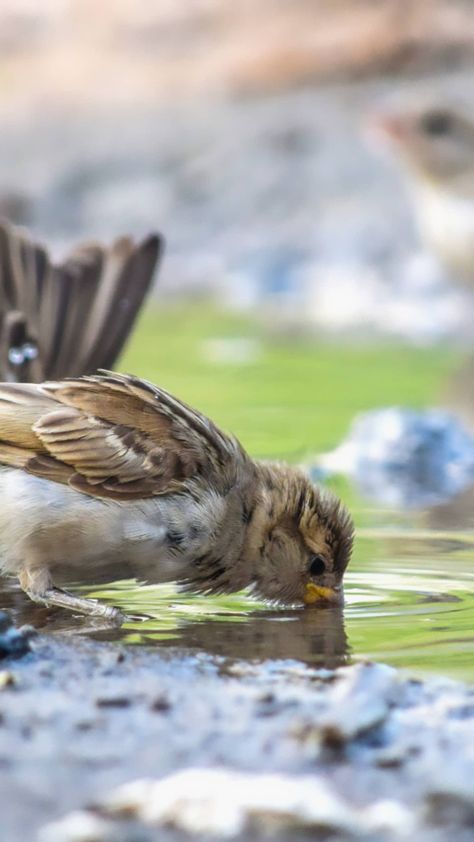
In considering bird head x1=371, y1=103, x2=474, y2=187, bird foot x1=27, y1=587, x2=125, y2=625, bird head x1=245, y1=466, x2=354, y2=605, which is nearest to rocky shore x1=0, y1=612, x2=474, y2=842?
bird foot x1=27, y1=587, x2=125, y2=625

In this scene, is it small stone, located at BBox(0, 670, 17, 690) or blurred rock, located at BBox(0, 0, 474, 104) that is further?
blurred rock, located at BBox(0, 0, 474, 104)

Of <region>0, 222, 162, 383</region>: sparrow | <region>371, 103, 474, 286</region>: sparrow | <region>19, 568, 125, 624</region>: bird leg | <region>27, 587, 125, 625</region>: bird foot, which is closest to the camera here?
<region>27, 587, 125, 625</region>: bird foot

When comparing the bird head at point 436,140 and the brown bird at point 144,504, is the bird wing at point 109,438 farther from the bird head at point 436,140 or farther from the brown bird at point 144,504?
the bird head at point 436,140

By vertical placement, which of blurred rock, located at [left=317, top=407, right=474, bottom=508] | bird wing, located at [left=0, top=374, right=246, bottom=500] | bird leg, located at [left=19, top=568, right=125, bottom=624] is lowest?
bird leg, located at [left=19, top=568, right=125, bottom=624]

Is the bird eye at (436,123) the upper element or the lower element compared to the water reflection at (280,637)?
upper

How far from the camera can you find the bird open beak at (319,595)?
5.06 m

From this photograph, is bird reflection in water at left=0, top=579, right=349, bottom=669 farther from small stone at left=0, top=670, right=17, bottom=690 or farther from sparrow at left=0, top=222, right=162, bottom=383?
sparrow at left=0, top=222, right=162, bottom=383

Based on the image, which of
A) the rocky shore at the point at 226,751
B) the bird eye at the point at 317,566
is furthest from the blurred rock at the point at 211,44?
the rocky shore at the point at 226,751

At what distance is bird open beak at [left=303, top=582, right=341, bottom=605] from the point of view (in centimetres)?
506

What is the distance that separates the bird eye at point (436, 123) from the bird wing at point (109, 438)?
29.6 feet

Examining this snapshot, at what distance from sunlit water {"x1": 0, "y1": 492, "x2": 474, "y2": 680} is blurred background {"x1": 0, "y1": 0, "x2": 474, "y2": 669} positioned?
3.72 meters

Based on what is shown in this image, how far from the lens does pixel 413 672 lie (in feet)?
13.1

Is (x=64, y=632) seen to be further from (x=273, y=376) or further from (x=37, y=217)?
(x=37, y=217)

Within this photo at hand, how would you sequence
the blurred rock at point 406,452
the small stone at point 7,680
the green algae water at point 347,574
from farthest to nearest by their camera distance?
the blurred rock at point 406,452
the green algae water at point 347,574
the small stone at point 7,680
